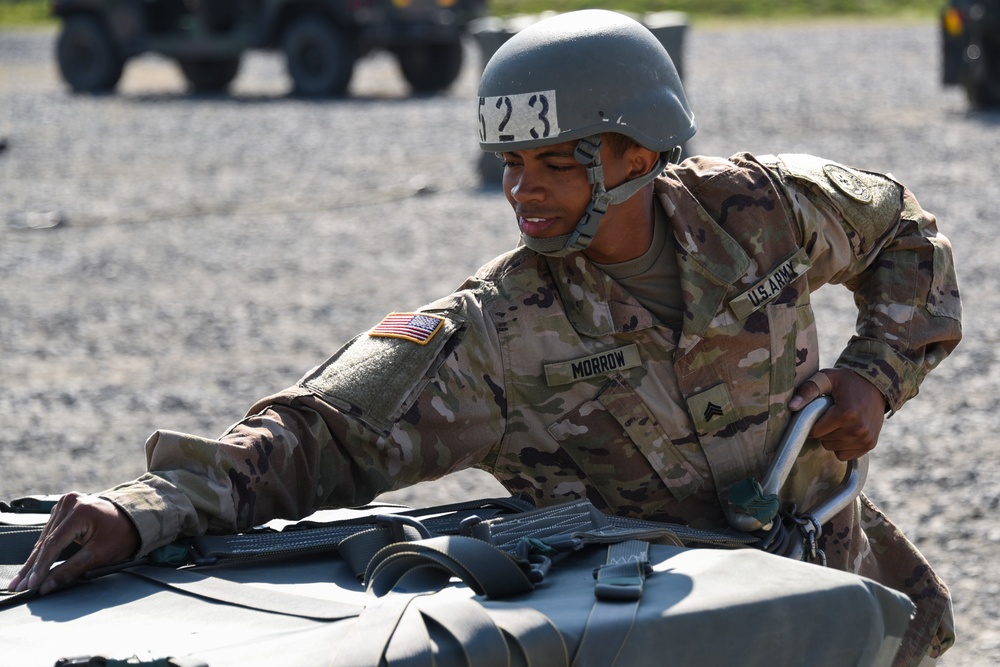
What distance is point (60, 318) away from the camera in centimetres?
851

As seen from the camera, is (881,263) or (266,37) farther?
(266,37)

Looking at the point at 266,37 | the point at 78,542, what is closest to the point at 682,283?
the point at 78,542

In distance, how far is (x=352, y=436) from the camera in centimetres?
242

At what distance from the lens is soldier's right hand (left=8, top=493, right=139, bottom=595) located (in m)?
2.09

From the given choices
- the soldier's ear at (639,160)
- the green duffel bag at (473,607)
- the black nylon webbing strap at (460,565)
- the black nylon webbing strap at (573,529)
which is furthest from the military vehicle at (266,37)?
the black nylon webbing strap at (460,565)

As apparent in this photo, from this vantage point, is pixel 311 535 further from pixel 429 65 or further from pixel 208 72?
pixel 208 72

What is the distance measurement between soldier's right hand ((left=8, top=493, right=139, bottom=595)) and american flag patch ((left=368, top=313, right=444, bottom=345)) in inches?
22.9

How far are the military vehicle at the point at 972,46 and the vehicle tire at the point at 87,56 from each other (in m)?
11.3

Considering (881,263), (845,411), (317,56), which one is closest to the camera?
(845,411)

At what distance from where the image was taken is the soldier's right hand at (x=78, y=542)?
6.85 feet

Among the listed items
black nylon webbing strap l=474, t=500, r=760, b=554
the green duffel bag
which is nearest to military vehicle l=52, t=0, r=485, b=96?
black nylon webbing strap l=474, t=500, r=760, b=554

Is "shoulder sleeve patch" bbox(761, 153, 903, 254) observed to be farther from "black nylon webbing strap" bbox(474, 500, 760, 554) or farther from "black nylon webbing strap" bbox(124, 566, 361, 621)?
"black nylon webbing strap" bbox(124, 566, 361, 621)

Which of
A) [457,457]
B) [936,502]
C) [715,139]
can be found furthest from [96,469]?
[715,139]

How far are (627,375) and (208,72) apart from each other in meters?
18.3
